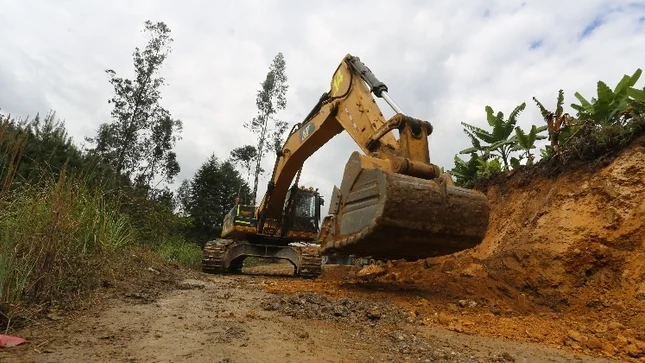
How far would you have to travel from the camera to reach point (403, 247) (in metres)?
4.68

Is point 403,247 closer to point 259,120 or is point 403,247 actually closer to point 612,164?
point 612,164

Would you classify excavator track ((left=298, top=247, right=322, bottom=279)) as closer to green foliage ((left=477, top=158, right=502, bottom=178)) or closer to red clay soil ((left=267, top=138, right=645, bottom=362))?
red clay soil ((left=267, top=138, right=645, bottom=362))

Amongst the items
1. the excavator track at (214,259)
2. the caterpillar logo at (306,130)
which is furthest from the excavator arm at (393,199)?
the excavator track at (214,259)

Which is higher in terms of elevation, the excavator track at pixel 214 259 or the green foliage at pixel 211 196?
the green foliage at pixel 211 196

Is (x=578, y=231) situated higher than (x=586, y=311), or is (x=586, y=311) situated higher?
(x=578, y=231)

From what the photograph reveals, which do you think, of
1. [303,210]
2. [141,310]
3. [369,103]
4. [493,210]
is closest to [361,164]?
[369,103]

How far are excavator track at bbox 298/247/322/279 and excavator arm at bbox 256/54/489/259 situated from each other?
3.96 m

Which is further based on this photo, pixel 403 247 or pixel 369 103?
pixel 369 103

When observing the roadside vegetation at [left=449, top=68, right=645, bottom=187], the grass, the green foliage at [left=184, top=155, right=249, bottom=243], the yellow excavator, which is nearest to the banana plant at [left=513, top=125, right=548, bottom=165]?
the roadside vegetation at [left=449, top=68, right=645, bottom=187]

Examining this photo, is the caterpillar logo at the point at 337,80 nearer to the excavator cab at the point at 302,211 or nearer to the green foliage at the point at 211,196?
the excavator cab at the point at 302,211

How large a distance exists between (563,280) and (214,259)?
Answer: 6649 mm

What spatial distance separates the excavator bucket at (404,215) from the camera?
427 cm

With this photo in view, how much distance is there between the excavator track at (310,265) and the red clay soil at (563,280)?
2.41 metres

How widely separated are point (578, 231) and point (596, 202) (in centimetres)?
52
